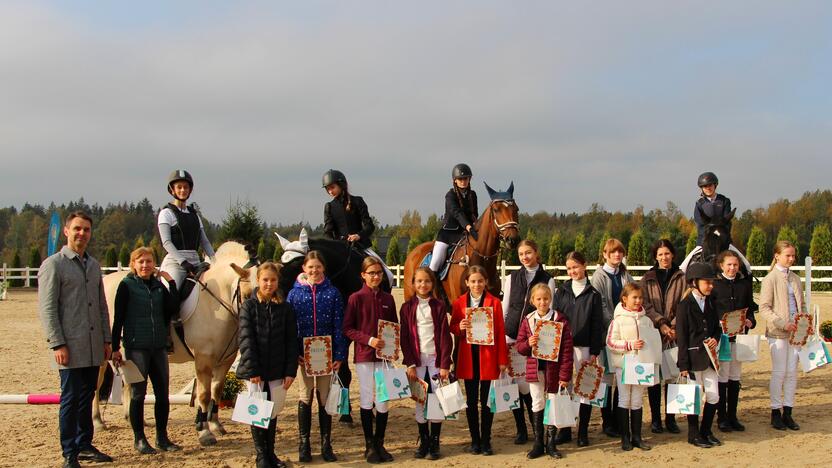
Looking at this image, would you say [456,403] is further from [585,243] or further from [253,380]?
[585,243]

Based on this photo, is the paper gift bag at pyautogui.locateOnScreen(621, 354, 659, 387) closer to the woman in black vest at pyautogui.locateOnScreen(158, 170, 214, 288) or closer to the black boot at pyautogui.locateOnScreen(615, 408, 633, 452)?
the black boot at pyautogui.locateOnScreen(615, 408, 633, 452)

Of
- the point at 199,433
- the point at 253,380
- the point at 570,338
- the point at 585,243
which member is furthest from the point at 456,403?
the point at 585,243

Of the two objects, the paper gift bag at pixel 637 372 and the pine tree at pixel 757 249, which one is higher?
the pine tree at pixel 757 249

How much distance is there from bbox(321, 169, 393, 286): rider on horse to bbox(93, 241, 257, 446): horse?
1324 millimetres

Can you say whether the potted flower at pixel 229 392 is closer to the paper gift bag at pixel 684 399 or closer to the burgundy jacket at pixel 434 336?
the burgundy jacket at pixel 434 336

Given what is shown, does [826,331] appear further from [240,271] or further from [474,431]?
[240,271]

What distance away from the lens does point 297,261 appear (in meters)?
6.12

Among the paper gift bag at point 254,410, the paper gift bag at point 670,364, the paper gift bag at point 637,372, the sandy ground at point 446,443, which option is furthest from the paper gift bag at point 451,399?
the paper gift bag at point 670,364

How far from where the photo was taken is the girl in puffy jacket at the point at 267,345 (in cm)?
501

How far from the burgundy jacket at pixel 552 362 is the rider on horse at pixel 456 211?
2.82 m

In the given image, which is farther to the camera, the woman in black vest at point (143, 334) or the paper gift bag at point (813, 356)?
the paper gift bag at point (813, 356)

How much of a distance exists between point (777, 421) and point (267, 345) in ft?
16.8

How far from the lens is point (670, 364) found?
610 cm

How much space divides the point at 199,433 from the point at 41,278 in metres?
2.09
